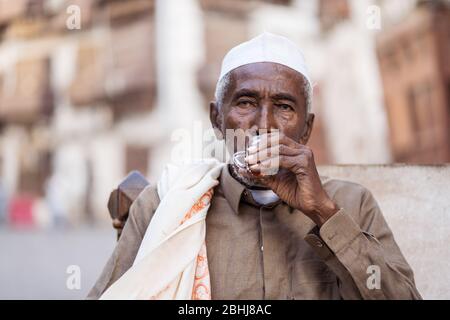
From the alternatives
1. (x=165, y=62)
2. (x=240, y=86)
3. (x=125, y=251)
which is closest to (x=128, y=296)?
(x=125, y=251)

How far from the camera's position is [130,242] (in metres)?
2.63

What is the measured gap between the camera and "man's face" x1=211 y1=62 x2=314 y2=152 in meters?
2.67

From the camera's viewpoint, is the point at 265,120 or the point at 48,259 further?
the point at 48,259

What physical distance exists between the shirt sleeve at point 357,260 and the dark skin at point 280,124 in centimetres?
5

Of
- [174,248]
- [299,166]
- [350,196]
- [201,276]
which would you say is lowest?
[201,276]

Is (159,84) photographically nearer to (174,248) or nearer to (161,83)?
(161,83)

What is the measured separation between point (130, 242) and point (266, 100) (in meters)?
0.72

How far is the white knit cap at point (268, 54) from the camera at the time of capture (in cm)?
280

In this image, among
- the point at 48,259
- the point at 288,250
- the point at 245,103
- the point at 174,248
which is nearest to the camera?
the point at 174,248

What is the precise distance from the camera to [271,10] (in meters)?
14.7

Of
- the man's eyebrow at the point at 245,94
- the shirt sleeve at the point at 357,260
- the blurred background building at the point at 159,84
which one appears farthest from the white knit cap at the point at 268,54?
the blurred background building at the point at 159,84

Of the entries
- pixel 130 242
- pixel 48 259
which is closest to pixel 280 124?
pixel 130 242

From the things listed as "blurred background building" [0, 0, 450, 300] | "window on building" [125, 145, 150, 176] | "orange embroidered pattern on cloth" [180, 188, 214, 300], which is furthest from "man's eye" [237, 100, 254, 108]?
"window on building" [125, 145, 150, 176]
